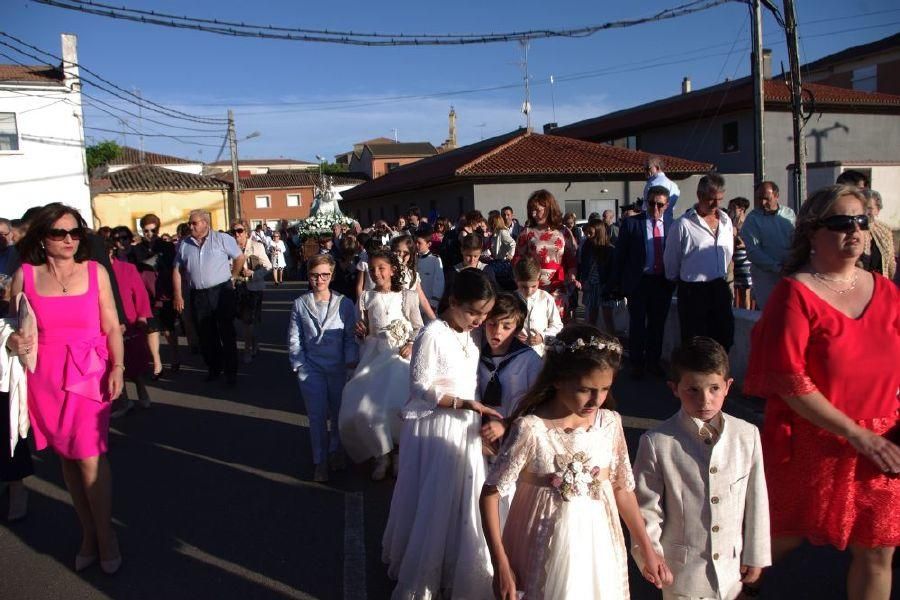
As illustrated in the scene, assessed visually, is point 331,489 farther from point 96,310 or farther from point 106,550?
point 96,310

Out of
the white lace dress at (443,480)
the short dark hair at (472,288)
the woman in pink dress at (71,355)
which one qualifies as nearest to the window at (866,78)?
the short dark hair at (472,288)

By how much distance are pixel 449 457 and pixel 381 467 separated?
2078 mm

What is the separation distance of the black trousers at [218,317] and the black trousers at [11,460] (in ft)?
12.7

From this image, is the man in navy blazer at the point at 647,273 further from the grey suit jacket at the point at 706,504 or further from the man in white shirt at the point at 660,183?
the grey suit jacket at the point at 706,504

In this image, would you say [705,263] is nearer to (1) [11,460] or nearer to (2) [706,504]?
(2) [706,504]

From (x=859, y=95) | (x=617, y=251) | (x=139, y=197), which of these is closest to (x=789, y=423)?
(x=617, y=251)

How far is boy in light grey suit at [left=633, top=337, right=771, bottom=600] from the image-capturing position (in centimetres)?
285

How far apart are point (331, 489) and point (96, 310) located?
2131mm

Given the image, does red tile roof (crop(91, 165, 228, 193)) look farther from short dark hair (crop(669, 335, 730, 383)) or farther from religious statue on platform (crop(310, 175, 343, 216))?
short dark hair (crop(669, 335, 730, 383))

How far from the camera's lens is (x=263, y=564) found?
426 centimetres

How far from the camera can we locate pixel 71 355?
4047 mm

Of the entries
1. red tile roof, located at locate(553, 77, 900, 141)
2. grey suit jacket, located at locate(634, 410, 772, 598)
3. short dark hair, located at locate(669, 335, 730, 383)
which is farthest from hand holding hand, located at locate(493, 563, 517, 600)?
red tile roof, located at locate(553, 77, 900, 141)

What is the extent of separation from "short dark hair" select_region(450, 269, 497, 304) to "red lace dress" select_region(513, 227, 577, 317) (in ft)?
→ 12.0

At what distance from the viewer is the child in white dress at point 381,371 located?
5.46 m
